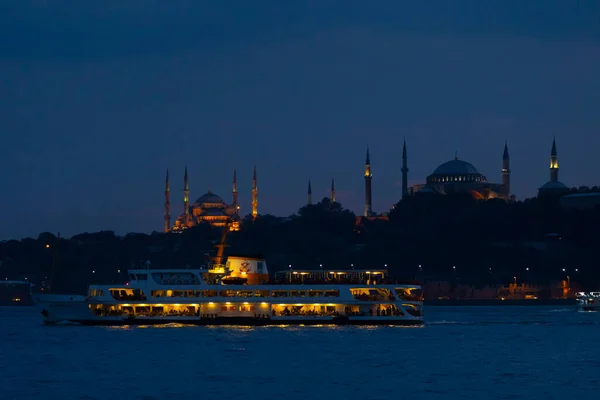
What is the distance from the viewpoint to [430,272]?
6348 inches

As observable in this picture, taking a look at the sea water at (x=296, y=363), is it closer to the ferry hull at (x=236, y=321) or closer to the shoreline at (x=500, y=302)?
the ferry hull at (x=236, y=321)

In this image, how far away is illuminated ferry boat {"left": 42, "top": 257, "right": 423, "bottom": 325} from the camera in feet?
266

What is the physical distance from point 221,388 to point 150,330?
2793 centimetres

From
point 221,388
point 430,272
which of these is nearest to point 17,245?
point 430,272

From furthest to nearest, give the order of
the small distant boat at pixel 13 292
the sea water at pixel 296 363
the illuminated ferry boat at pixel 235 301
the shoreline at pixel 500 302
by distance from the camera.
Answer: the small distant boat at pixel 13 292 → the shoreline at pixel 500 302 → the illuminated ferry boat at pixel 235 301 → the sea water at pixel 296 363

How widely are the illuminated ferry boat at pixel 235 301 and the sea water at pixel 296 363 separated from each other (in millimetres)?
770

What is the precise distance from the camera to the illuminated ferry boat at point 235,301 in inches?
3189

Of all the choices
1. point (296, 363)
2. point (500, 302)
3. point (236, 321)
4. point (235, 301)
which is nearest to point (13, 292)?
point (500, 302)

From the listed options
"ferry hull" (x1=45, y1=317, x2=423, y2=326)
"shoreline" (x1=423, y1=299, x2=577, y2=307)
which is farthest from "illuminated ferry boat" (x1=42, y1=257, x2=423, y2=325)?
"shoreline" (x1=423, y1=299, x2=577, y2=307)

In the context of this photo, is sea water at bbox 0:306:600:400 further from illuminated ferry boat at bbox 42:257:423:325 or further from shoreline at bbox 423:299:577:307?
shoreline at bbox 423:299:577:307

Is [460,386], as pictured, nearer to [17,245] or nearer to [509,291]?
Result: [509,291]

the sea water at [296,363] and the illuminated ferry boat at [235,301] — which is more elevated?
the illuminated ferry boat at [235,301]

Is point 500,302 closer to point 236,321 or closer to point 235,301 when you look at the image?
point 236,321

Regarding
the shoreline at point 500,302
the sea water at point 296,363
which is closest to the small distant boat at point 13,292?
the shoreline at point 500,302
